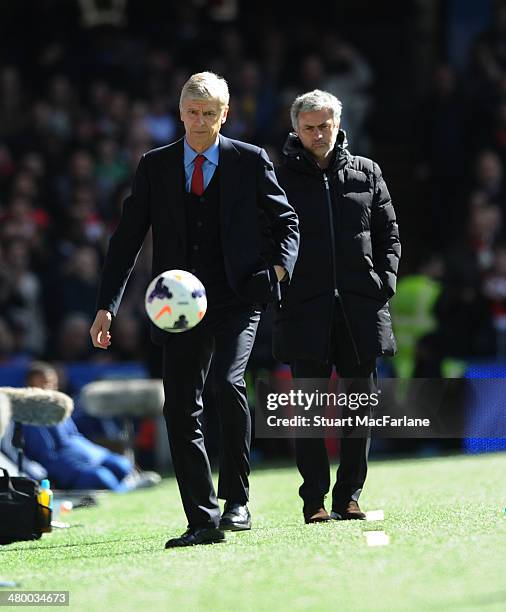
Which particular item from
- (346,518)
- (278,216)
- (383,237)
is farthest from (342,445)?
(278,216)

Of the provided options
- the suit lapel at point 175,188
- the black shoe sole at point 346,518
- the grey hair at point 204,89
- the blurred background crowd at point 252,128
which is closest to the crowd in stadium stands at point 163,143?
the blurred background crowd at point 252,128

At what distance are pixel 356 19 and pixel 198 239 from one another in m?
13.6

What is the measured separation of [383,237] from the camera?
320 inches

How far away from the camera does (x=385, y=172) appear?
18.3 metres

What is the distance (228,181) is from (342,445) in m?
1.55

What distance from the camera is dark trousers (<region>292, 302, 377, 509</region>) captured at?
7961mm

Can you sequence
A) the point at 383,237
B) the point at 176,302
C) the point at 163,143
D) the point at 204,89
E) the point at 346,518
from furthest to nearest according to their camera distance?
the point at 163,143 → the point at 383,237 → the point at 346,518 → the point at 204,89 → the point at 176,302

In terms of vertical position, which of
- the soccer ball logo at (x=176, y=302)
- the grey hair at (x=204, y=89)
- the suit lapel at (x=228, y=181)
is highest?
the grey hair at (x=204, y=89)

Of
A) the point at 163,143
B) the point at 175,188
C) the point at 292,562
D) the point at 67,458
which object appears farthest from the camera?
the point at 163,143

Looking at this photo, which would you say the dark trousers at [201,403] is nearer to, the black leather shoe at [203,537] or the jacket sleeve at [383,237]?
the black leather shoe at [203,537]

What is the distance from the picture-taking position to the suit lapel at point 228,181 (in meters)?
7.44

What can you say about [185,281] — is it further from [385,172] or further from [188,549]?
[385,172]

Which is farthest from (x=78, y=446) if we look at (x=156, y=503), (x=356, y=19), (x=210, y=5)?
(x=356, y=19)

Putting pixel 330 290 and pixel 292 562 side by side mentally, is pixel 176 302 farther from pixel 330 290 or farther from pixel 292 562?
pixel 292 562
